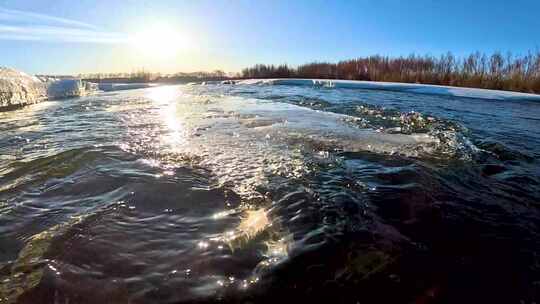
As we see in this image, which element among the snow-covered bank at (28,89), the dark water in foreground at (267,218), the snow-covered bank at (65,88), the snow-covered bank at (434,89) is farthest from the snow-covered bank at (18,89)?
the snow-covered bank at (434,89)

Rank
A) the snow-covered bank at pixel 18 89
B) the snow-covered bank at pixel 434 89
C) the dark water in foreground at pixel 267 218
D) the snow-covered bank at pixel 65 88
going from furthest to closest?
the snow-covered bank at pixel 434 89 → the snow-covered bank at pixel 65 88 → the snow-covered bank at pixel 18 89 → the dark water in foreground at pixel 267 218

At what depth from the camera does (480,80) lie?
46.1 ft

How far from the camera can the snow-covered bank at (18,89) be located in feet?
23.3

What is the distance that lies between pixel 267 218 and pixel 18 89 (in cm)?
801

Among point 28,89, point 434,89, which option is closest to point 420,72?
point 434,89

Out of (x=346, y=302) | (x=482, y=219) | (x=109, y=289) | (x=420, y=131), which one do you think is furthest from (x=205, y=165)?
(x=420, y=131)

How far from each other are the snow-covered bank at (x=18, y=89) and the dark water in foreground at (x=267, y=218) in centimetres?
378

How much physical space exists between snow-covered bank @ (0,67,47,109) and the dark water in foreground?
3776mm

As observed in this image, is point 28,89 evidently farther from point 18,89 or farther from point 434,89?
point 434,89

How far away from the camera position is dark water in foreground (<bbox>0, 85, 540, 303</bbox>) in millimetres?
1539

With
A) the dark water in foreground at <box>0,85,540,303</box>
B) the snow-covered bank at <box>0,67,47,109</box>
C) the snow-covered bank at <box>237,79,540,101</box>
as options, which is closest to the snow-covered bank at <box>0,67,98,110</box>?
the snow-covered bank at <box>0,67,47,109</box>

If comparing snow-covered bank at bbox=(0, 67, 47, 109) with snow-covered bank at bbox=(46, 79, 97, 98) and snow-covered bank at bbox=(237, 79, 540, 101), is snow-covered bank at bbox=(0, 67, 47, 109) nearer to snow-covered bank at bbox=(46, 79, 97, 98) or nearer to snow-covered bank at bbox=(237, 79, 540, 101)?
snow-covered bank at bbox=(46, 79, 97, 98)

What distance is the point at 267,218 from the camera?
6.93 ft

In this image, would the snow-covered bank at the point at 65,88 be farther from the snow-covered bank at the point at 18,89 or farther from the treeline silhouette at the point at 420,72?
the treeline silhouette at the point at 420,72
